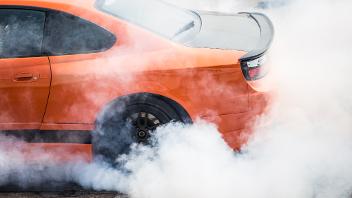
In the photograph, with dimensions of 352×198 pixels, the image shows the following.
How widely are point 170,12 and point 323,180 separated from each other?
2066 millimetres

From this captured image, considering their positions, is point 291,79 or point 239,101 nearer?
point 239,101

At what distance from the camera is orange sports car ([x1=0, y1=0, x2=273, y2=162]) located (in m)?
4.95

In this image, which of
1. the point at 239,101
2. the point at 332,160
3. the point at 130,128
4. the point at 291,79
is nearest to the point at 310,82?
the point at 291,79

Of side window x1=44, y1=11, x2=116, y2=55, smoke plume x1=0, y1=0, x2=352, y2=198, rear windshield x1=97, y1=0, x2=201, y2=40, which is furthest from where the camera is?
rear windshield x1=97, y1=0, x2=201, y2=40

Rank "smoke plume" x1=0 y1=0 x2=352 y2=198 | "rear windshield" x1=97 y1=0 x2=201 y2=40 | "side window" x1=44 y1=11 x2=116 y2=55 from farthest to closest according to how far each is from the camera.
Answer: "rear windshield" x1=97 y1=0 x2=201 y2=40 → "side window" x1=44 y1=11 x2=116 y2=55 → "smoke plume" x1=0 y1=0 x2=352 y2=198

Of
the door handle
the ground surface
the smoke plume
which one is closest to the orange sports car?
the door handle

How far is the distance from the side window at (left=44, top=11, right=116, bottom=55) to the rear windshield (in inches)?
9.6

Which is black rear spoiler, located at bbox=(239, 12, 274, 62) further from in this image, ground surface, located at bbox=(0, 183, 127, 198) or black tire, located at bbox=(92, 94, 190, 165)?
ground surface, located at bbox=(0, 183, 127, 198)

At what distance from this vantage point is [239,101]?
5.02 metres

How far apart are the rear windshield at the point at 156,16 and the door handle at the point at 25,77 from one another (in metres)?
0.82

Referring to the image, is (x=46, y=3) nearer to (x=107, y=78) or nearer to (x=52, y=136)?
(x=107, y=78)

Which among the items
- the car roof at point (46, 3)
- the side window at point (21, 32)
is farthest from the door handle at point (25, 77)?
the car roof at point (46, 3)

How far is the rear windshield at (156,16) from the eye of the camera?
5211 mm

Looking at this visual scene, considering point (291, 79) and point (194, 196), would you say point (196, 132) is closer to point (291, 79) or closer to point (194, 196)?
point (194, 196)
